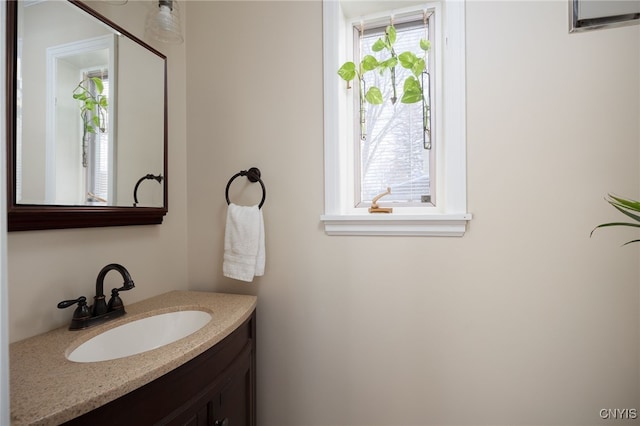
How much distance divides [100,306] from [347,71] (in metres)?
1.27

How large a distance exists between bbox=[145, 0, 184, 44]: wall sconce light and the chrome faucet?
3.05ft

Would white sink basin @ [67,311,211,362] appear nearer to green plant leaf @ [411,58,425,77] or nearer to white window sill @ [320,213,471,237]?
white window sill @ [320,213,471,237]

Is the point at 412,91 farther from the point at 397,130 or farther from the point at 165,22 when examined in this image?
the point at 165,22

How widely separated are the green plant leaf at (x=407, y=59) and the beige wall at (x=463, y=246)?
0.70 feet

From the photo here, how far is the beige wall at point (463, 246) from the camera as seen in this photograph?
103 cm

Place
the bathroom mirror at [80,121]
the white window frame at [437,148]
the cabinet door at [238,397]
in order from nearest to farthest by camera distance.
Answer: the bathroom mirror at [80,121], the cabinet door at [238,397], the white window frame at [437,148]

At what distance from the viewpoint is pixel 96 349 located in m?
0.91

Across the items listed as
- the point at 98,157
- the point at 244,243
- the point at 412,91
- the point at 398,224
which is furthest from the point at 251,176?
the point at 412,91

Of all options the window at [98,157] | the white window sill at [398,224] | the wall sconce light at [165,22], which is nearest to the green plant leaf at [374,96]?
the white window sill at [398,224]

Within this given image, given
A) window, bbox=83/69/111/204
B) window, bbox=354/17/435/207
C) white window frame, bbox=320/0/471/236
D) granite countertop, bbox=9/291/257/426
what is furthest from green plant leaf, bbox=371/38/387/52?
granite countertop, bbox=9/291/257/426

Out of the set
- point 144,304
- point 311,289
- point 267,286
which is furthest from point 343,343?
point 144,304

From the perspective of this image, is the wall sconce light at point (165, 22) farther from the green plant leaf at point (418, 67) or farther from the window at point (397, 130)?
the green plant leaf at point (418, 67)

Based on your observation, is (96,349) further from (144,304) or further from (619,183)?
(619,183)

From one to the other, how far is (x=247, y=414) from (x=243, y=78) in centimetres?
143
